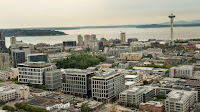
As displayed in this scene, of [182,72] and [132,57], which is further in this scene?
[132,57]

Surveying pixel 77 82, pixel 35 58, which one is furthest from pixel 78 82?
pixel 35 58

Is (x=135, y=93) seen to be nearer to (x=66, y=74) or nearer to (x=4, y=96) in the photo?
(x=66, y=74)

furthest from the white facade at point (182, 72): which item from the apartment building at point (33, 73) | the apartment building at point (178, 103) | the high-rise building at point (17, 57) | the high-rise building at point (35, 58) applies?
the high-rise building at point (17, 57)

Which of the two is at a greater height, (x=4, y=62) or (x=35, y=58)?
(x=35, y=58)

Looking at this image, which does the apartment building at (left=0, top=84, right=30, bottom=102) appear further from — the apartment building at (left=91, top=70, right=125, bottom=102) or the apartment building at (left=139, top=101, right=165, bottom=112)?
the apartment building at (left=139, top=101, right=165, bottom=112)

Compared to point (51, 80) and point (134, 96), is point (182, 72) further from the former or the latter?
point (51, 80)

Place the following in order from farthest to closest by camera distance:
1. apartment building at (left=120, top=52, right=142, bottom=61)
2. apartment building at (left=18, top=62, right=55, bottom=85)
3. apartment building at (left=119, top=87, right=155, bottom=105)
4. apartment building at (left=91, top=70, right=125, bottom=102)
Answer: apartment building at (left=120, top=52, right=142, bottom=61)
apartment building at (left=18, top=62, right=55, bottom=85)
apartment building at (left=91, top=70, right=125, bottom=102)
apartment building at (left=119, top=87, right=155, bottom=105)

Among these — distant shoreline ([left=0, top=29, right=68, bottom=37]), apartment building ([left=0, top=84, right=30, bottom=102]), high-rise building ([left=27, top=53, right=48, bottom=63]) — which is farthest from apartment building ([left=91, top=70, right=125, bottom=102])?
distant shoreline ([left=0, top=29, right=68, bottom=37])
